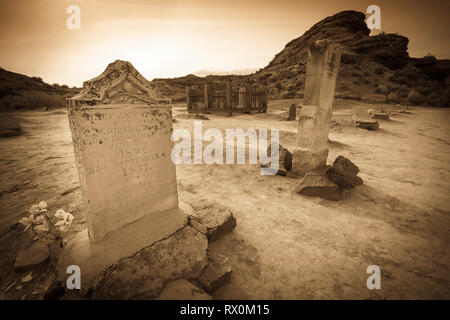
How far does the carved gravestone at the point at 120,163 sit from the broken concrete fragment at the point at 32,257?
1.11 ft

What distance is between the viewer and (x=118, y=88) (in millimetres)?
2211

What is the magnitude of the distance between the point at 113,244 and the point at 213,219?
4.15ft

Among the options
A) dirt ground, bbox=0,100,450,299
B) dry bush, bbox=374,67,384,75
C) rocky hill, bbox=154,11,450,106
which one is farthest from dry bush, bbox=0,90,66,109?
dry bush, bbox=374,67,384,75

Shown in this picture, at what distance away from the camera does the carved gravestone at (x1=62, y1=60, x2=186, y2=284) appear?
6.67 feet

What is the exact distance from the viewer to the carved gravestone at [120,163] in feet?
6.67

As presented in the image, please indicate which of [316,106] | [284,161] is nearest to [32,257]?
[284,161]

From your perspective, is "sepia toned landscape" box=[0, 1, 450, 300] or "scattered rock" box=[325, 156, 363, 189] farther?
"scattered rock" box=[325, 156, 363, 189]

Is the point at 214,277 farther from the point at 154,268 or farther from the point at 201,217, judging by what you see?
the point at 201,217

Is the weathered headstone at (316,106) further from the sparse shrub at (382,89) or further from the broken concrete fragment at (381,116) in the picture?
the sparse shrub at (382,89)

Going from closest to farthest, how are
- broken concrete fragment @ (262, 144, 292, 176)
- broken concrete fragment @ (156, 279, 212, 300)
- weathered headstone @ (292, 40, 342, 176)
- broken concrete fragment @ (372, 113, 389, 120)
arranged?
broken concrete fragment @ (156, 279, 212, 300)
weathered headstone @ (292, 40, 342, 176)
broken concrete fragment @ (262, 144, 292, 176)
broken concrete fragment @ (372, 113, 389, 120)

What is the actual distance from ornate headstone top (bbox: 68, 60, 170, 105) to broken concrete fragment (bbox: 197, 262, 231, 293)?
2169 mm

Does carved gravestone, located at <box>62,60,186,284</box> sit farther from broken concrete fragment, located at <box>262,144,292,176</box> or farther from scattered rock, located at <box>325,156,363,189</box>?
scattered rock, located at <box>325,156,363,189</box>
